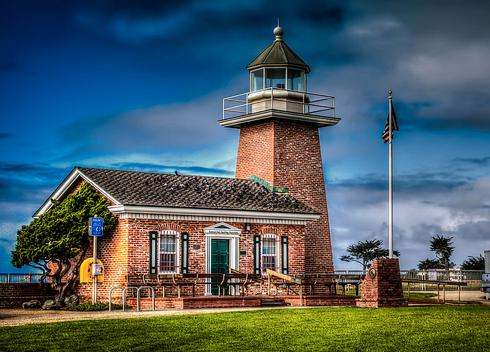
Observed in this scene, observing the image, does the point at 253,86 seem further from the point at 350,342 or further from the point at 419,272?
the point at 350,342

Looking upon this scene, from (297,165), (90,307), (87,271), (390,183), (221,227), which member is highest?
(297,165)

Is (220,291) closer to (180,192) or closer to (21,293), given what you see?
(180,192)

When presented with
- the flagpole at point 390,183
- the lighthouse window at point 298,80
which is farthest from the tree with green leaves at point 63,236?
the lighthouse window at point 298,80

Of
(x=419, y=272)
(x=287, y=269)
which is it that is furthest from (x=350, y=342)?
(x=419, y=272)

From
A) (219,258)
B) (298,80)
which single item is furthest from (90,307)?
(298,80)

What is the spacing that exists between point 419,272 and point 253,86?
57.8 ft

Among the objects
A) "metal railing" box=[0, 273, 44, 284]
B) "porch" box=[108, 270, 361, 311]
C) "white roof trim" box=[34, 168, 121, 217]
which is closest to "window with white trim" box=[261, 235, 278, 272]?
"porch" box=[108, 270, 361, 311]

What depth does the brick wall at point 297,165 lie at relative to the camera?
1537 inches

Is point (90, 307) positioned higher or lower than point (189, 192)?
lower

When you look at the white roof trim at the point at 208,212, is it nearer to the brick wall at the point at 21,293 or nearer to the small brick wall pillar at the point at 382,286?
the brick wall at the point at 21,293

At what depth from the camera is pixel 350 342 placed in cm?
1834

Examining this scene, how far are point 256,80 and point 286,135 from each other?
316 cm

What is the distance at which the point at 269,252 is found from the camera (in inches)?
1403

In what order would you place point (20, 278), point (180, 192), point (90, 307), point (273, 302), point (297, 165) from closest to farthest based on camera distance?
point (90, 307) < point (273, 302) < point (180, 192) < point (20, 278) < point (297, 165)
